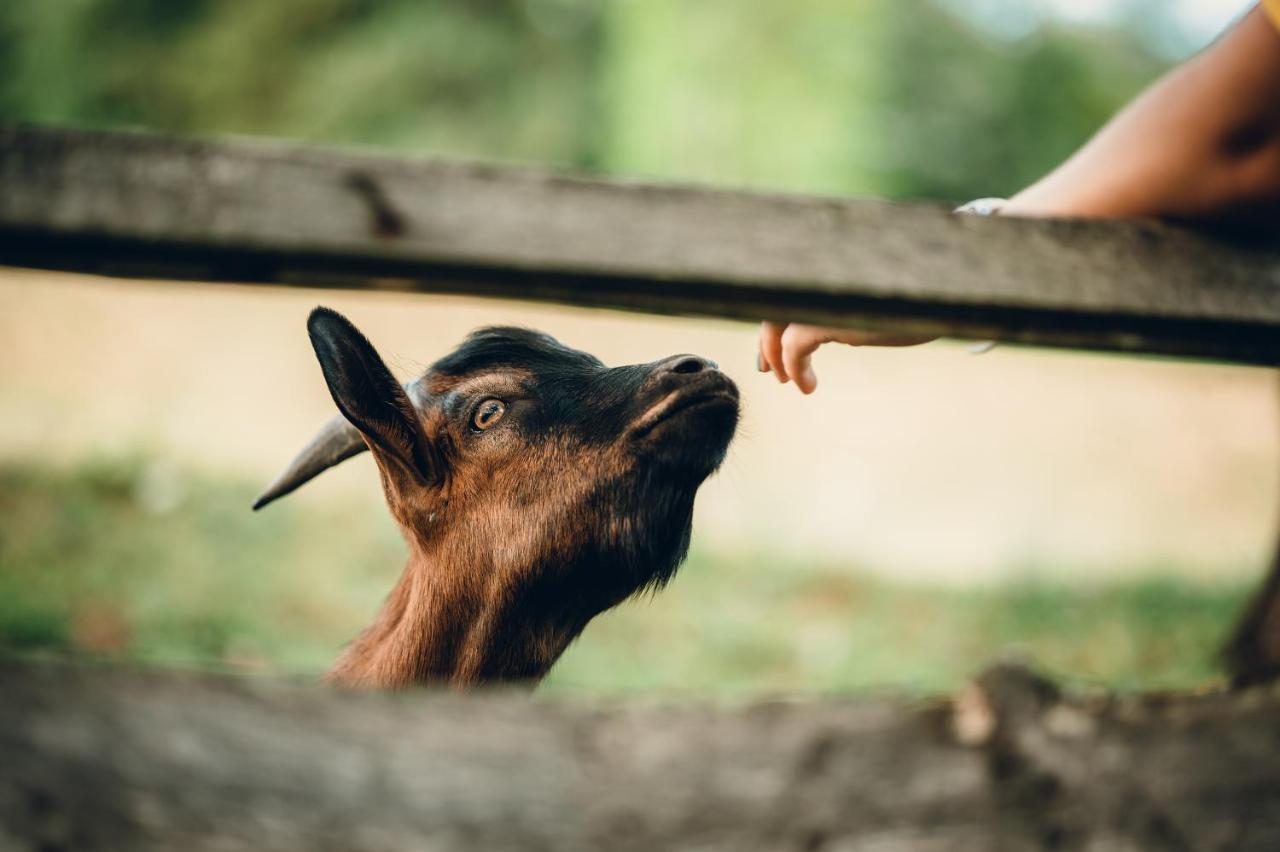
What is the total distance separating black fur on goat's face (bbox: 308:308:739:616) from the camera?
8.64 ft

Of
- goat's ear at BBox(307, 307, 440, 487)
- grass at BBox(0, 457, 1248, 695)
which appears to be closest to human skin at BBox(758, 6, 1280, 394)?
goat's ear at BBox(307, 307, 440, 487)

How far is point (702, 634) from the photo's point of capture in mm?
6434

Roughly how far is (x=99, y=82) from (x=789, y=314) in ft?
63.9

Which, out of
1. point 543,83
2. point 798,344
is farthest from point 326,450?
point 543,83

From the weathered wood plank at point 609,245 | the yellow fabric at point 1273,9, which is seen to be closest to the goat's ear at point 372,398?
the weathered wood plank at point 609,245

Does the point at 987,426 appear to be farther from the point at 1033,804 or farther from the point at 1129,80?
the point at 1129,80

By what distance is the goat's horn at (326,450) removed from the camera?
2.82m

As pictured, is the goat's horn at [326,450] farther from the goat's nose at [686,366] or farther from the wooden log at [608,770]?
the wooden log at [608,770]

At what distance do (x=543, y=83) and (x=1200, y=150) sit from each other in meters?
18.4

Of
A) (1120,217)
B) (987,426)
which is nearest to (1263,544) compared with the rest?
(987,426)

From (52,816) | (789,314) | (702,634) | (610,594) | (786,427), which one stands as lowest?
(786,427)

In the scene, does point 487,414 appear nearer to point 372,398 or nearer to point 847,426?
point 372,398

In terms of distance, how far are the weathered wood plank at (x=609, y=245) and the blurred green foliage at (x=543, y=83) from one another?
1434cm

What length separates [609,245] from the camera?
4.22ft
